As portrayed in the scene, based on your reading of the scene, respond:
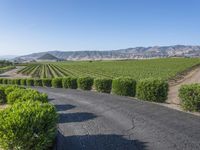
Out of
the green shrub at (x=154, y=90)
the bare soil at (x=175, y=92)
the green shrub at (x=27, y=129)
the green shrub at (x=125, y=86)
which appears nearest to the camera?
A: the green shrub at (x=27, y=129)

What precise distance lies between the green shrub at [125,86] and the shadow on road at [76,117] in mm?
8532

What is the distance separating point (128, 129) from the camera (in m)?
11.4

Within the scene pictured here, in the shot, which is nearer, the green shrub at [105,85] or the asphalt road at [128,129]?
the asphalt road at [128,129]

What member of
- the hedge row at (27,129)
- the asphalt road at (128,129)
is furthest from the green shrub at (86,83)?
the hedge row at (27,129)

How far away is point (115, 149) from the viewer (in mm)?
9000

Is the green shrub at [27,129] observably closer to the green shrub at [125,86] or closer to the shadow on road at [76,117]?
the shadow on road at [76,117]

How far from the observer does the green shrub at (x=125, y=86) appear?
23.2 meters

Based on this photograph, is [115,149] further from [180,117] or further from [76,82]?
[76,82]

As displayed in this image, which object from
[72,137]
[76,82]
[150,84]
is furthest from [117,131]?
[76,82]

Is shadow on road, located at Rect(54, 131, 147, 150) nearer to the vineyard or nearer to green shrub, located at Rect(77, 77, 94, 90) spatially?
green shrub, located at Rect(77, 77, 94, 90)

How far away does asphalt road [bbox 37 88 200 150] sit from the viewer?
947cm

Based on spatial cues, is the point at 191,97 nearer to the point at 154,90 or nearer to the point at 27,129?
the point at 154,90

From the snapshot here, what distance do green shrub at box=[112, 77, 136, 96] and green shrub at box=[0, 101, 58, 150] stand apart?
15307mm

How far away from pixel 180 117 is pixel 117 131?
395 cm
